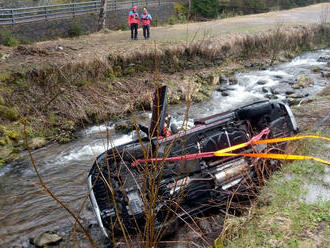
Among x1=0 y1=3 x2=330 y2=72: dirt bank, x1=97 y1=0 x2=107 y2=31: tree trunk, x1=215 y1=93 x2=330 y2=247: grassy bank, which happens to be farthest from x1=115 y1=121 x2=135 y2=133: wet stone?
x1=97 y1=0 x2=107 y2=31: tree trunk

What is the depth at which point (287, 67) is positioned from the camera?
1744 centimetres

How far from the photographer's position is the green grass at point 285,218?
3987mm

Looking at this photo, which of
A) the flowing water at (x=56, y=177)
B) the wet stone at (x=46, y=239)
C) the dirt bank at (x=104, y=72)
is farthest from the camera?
the dirt bank at (x=104, y=72)

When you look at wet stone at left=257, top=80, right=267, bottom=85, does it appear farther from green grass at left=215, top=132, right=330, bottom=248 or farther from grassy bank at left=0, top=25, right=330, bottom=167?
green grass at left=215, top=132, right=330, bottom=248

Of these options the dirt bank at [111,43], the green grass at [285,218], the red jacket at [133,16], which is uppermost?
the red jacket at [133,16]

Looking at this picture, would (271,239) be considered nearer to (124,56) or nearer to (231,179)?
(231,179)

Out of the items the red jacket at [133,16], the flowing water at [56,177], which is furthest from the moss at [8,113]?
the red jacket at [133,16]

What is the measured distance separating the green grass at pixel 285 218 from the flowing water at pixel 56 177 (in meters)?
1.97

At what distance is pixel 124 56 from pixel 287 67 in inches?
356

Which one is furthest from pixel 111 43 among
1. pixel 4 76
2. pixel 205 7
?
pixel 205 7

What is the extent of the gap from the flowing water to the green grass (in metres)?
1.97

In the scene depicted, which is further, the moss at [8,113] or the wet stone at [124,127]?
the wet stone at [124,127]

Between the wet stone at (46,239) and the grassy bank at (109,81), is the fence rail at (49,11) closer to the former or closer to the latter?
the grassy bank at (109,81)

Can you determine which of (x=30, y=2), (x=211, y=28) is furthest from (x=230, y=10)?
(x=30, y=2)
